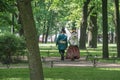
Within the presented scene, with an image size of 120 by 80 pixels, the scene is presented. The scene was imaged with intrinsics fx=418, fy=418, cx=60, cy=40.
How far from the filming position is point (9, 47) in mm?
22547

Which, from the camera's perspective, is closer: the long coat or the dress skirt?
the dress skirt

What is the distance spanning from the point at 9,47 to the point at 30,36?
503 inches

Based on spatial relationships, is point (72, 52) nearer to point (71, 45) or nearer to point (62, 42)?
point (71, 45)

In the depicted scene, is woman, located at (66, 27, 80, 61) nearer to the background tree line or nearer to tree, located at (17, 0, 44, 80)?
the background tree line

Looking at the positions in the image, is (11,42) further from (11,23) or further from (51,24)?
A: (51,24)

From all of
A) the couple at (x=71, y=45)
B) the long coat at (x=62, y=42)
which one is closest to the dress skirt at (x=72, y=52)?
the couple at (x=71, y=45)

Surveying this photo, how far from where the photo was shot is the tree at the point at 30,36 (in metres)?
9.85

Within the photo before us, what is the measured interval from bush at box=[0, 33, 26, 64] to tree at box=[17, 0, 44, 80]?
12594mm

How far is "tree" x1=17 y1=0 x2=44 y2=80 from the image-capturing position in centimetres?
985

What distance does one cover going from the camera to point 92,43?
161 ft

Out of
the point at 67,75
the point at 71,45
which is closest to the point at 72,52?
the point at 71,45

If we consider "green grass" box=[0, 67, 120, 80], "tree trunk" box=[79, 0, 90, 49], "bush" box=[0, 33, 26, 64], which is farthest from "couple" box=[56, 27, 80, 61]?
"tree trunk" box=[79, 0, 90, 49]

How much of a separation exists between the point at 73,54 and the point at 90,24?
2472 cm

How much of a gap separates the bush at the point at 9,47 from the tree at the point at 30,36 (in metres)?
12.6
